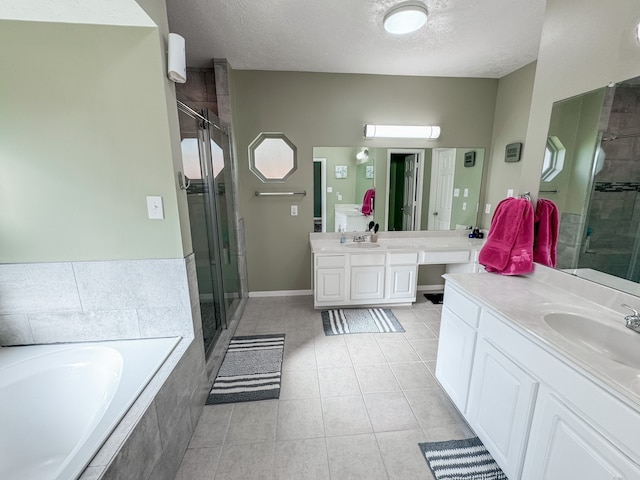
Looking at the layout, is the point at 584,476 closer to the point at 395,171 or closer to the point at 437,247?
the point at 437,247

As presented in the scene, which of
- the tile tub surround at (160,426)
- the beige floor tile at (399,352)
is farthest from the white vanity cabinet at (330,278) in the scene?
the tile tub surround at (160,426)

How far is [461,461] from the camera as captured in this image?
140cm

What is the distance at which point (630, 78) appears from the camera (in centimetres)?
117

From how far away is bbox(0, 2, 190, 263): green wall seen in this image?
1261 mm

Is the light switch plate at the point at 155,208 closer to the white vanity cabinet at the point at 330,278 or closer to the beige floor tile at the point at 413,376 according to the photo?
the white vanity cabinet at the point at 330,278

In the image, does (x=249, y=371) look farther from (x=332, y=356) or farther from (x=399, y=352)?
(x=399, y=352)

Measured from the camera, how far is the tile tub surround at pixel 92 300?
57.3 inches

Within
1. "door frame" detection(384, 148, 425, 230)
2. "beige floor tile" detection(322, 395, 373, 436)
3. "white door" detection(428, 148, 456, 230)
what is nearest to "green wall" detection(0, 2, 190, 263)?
"beige floor tile" detection(322, 395, 373, 436)

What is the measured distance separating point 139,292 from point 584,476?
201 centimetres

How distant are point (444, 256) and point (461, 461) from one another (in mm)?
1844

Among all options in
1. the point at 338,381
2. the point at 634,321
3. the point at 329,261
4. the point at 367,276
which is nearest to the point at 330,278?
the point at 329,261

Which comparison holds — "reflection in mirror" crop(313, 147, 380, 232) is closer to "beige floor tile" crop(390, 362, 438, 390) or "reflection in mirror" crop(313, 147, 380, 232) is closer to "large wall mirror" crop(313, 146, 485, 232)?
"large wall mirror" crop(313, 146, 485, 232)

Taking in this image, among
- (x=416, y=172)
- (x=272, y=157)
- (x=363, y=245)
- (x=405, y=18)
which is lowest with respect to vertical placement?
(x=363, y=245)

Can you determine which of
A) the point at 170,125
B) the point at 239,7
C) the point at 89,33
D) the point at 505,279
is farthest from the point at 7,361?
the point at 505,279
